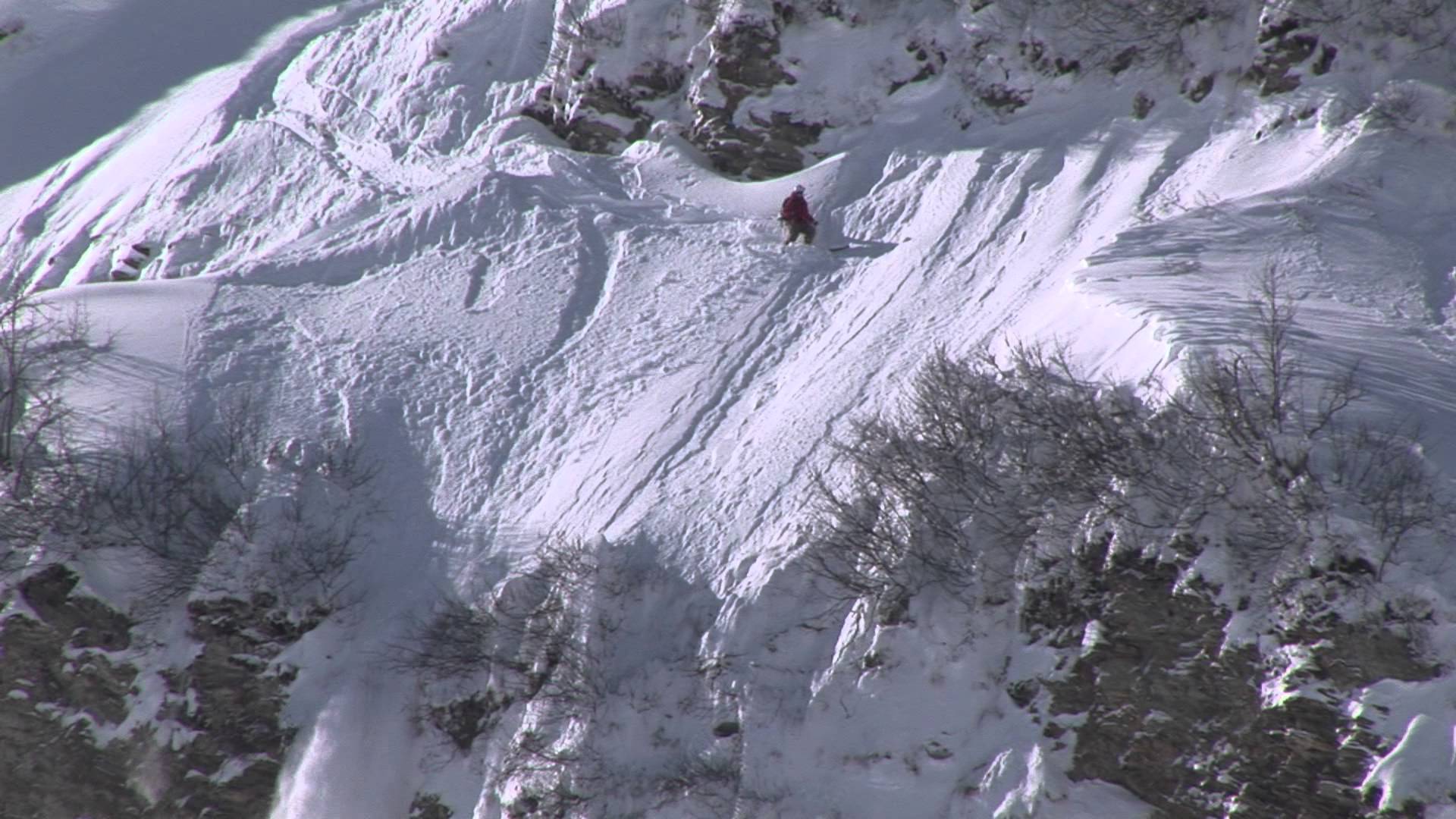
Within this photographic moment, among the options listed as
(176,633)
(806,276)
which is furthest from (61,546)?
(806,276)

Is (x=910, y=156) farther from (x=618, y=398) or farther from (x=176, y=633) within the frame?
(x=176, y=633)

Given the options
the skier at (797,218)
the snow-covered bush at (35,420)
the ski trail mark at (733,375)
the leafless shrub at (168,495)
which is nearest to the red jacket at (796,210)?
the skier at (797,218)

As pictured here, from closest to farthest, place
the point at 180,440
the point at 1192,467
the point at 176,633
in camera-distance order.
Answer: the point at 1192,467, the point at 176,633, the point at 180,440

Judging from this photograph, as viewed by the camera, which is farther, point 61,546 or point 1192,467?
point 61,546

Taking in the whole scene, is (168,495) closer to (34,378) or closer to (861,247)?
(34,378)

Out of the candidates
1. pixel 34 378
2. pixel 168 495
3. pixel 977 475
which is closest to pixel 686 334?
pixel 977 475

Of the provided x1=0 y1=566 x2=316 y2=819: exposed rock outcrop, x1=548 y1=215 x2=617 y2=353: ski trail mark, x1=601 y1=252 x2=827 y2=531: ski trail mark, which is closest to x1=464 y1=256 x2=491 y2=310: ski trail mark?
x1=548 y1=215 x2=617 y2=353: ski trail mark
